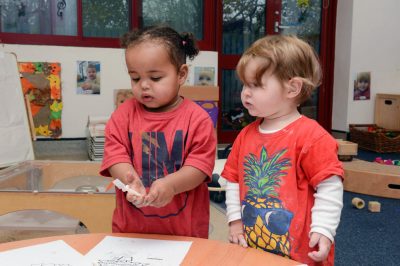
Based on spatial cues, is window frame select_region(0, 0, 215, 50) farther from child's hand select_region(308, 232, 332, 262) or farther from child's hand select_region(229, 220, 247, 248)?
child's hand select_region(308, 232, 332, 262)

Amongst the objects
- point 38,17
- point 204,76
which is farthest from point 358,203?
point 38,17

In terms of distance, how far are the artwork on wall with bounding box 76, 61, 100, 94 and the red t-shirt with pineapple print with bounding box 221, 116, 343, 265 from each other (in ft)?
8.03

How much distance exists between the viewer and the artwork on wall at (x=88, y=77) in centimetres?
301

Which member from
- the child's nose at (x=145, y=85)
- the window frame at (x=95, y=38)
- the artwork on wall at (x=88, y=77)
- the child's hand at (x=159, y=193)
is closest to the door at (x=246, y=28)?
the window frame at (x=95, y=38)

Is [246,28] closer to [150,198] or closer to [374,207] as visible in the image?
[374,207]

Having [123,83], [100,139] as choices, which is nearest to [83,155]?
[100,139]

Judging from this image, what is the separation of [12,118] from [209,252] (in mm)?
2004

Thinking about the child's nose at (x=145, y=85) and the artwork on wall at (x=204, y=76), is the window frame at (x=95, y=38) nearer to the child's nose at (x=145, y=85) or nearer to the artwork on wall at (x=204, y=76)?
the artwork on wall at (x=204, y=76)

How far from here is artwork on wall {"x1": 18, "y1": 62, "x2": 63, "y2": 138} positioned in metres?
2.89

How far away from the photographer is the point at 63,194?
4.65ft

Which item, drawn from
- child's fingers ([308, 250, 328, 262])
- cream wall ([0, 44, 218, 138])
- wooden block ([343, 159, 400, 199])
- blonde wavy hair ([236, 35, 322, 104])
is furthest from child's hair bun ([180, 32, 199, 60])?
cream wall ([0, 44, 218, 138])

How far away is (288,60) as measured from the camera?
2.50 feet

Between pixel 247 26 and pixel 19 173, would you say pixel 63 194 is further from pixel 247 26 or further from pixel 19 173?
pixel 247 26

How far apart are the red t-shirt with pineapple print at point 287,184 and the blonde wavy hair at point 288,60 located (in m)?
0.08
